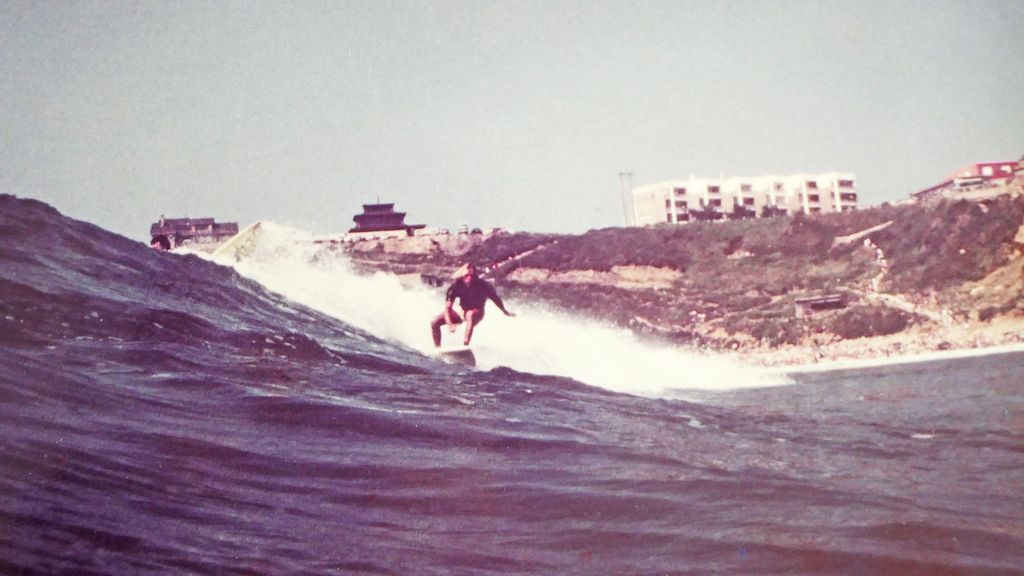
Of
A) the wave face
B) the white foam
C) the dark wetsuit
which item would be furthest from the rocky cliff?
the wave face

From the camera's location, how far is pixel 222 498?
3.20 metres

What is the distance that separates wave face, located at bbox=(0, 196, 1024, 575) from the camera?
2.81 m

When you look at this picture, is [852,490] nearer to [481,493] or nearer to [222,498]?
[481,493]

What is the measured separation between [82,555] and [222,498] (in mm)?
730

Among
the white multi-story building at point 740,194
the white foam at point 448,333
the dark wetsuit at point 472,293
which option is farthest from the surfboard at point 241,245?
the white multi-story building at point 740,194

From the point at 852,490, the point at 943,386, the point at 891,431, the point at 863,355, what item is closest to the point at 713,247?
the point at 863,355

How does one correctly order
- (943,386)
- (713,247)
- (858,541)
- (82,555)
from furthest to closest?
(713,247) → (943,386) → (858,541) → (82,555)

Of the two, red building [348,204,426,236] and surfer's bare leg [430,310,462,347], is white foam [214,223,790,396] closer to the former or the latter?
surfer's bare leg [430,310,462,347]

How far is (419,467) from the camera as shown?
380cm

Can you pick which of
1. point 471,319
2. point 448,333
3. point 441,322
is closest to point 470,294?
point 471,319

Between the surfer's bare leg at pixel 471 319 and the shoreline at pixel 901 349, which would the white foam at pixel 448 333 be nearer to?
the surfer's bare leg at pixel 471 319

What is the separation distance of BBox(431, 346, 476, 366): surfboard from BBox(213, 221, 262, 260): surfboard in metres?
8.14

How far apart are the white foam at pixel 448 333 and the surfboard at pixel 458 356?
53.0 inches

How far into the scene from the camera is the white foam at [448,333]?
12.4 m
